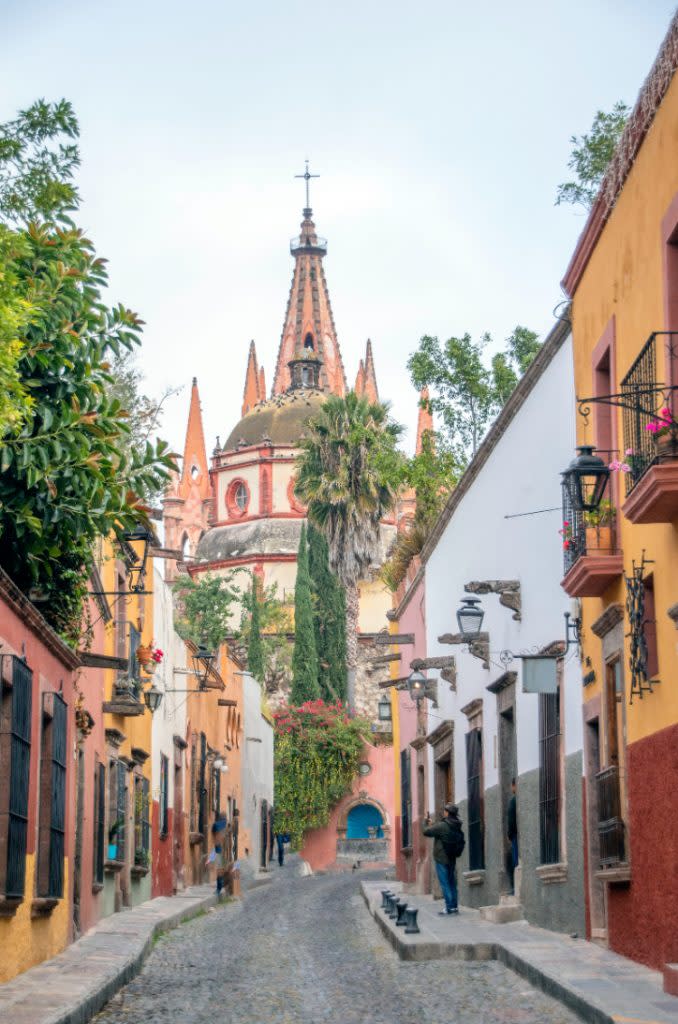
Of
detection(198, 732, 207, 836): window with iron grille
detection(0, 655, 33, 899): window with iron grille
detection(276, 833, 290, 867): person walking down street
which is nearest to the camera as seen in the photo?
detection(0, 655, 33, 899): window with iron grille

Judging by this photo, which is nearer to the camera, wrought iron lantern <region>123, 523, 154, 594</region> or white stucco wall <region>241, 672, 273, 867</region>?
wrought iron lantern <region>123, 523, 154, 594</region>

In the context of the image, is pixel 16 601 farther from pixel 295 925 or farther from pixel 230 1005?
pixel 295 925

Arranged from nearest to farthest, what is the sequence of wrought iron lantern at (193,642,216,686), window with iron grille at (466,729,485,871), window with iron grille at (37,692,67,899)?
window with iron grille at (37,692,67,899)
window with iron grille at (466,729,485,871)
wrought iron lantern at (193,642,216,686)

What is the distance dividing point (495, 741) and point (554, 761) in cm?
384

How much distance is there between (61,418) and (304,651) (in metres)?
43.5

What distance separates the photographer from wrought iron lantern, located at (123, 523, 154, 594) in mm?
17469

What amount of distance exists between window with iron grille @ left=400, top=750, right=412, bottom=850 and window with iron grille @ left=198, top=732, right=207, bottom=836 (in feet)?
14.0

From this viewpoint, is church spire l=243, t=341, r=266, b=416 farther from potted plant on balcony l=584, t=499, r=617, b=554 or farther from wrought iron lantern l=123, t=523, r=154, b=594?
potted plant on balcony l=584, t=499, r=617, b=554

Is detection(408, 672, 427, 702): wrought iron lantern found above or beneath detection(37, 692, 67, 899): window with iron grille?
above

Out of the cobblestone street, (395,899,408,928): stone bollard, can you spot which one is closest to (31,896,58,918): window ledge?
the cobblestone street

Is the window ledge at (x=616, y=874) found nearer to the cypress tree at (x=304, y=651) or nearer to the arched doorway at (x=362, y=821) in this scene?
the cypress tree at (x=304, y=651)

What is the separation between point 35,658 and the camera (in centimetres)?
1363

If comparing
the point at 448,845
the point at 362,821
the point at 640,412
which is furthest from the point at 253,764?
the point at 640,412

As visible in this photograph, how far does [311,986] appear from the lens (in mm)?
12461
